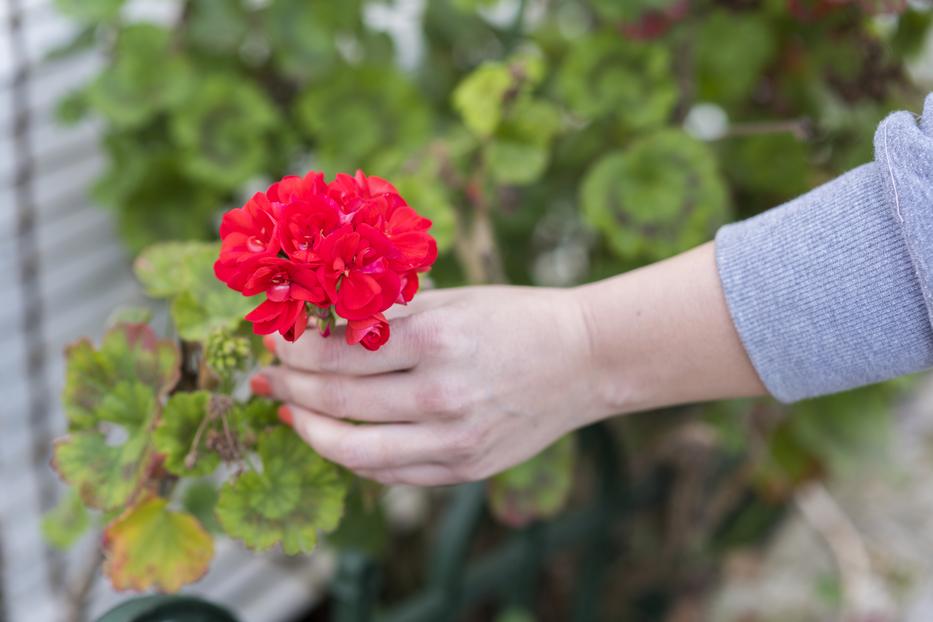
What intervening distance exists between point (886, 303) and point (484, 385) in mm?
280

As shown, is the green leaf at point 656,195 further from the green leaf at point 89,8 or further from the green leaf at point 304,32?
the green leaf at point 89,8

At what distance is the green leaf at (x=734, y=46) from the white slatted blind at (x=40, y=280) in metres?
0.81

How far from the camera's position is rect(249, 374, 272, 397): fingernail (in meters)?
0.72

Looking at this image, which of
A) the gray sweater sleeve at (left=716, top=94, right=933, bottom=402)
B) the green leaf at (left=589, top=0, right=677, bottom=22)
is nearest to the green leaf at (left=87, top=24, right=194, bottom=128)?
the green leaf at (left=589, top=0, right=677, bottom=22)

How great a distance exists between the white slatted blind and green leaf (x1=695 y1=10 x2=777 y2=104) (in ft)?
2.66

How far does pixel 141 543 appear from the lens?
2.34 feet

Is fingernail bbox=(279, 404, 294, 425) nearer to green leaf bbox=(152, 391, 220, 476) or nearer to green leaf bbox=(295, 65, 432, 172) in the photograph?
green leaf bbox=(152, 391, 220, 476)

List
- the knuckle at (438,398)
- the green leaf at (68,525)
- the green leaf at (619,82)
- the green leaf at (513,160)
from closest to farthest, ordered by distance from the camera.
Result: the knuckle at (438,398)
the green leaf at (68,525)
the green leaf at (513,160)
the green leaf at (619,82)

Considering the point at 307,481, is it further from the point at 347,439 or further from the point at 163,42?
the point at 163,42

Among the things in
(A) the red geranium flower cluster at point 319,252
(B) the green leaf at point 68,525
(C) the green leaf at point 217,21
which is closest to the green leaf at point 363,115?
(C) the green leaf at point 217,21

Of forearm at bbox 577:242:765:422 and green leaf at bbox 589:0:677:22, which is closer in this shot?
forearm at bbox 577:242:765:422

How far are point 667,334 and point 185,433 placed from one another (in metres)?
0.36

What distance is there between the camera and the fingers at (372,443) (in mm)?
668

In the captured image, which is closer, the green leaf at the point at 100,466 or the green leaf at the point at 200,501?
the green leaf at the point at 100,466
